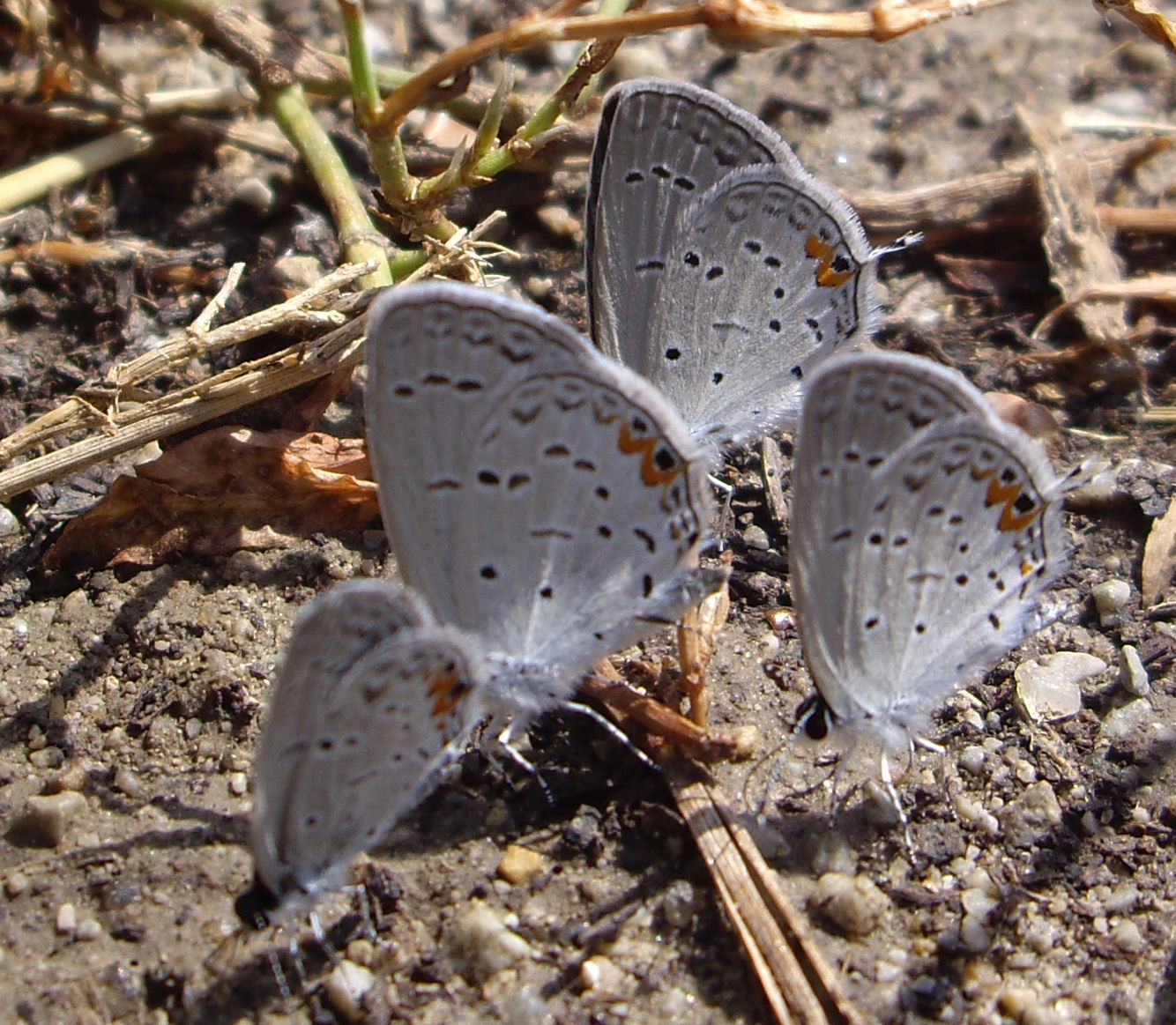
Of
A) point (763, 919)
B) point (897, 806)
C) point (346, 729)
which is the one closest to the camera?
point (346, 729)

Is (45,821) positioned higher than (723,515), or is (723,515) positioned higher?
(723,515)

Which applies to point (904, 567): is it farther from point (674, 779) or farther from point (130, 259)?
point (130, 259)

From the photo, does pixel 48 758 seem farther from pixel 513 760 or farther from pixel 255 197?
pixel 255 197

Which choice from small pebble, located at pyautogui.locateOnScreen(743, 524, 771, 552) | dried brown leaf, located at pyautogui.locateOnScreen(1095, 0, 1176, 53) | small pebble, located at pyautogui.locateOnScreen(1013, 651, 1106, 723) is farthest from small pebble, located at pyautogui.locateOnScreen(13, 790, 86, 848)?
dried brown leaf, located at pyautogui.locateOnScreen(1095, 0, 1176, 53)

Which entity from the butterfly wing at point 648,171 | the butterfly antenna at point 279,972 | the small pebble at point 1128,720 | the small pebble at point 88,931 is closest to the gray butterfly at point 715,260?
the butterfly wing at point 648,171

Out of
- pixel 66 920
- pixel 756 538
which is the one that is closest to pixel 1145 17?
pixel 756 538

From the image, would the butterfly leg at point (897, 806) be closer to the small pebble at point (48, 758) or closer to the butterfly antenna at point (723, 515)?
the butterfly antenna at point (723, 515)
